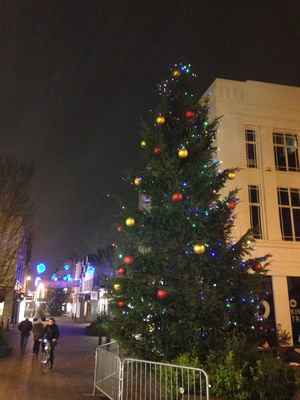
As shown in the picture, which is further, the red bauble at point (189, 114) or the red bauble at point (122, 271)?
the red bauble at point (189, 114)

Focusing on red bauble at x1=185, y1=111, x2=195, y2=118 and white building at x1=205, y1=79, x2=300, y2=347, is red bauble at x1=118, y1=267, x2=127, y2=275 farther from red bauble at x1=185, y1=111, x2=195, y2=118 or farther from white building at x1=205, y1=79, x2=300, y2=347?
white building at x1=205, y1=79, x2=300, y2=347

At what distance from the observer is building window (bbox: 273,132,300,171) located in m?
18.7

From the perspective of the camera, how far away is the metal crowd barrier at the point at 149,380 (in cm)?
605

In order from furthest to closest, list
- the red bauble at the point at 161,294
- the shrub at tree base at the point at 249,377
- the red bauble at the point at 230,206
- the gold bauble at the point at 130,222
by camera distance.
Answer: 1. the red bauble at the point at 230,206
2. the gold bauble at the point at 130,222
3. the red bauble at the point at 161,294
4. the shrub at tree base at the point at 249,377

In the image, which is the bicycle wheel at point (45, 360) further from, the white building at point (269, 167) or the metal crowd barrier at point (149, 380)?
the white building at point (269, 167)

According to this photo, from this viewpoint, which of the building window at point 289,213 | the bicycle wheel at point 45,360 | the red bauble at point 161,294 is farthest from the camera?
the building window at point 289,213

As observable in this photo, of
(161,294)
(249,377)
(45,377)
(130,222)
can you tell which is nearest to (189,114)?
(130,222)

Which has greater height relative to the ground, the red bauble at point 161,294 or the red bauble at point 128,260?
the red bauble at point 128,260

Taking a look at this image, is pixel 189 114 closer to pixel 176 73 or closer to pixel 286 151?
pixel 176 73

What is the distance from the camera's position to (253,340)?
7.82 m

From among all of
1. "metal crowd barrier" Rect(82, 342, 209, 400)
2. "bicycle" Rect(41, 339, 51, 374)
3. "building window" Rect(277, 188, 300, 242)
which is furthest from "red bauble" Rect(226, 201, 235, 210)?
"building window" Rect(277, 188, 300, 242)

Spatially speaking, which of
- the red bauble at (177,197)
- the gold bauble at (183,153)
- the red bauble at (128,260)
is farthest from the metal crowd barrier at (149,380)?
the gold bauble at (183,153)

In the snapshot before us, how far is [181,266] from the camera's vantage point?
7691 mm

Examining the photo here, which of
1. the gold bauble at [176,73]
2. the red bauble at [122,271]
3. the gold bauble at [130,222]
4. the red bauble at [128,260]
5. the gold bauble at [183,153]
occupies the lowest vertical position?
the red bauble at [122,271]
